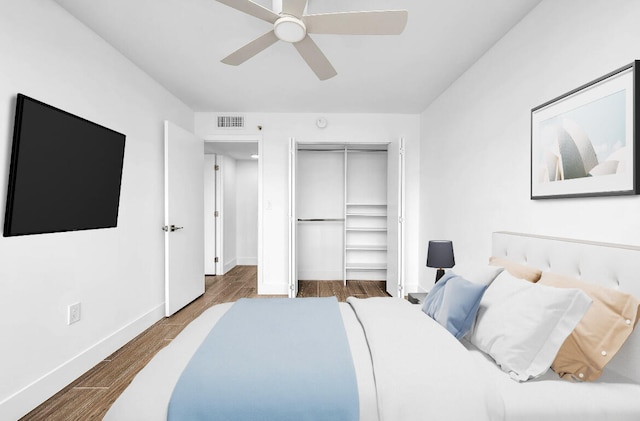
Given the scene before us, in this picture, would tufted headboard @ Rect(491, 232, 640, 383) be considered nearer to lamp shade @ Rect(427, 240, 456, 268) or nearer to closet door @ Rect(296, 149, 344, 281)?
lamp shade @ Rect(427, 240, 456, 268)

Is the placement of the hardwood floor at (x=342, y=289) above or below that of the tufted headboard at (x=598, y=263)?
Result: below

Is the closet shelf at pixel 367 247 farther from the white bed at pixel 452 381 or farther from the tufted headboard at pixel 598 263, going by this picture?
the white bed at pixel 452 381

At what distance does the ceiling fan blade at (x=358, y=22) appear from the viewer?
1763 millimetres

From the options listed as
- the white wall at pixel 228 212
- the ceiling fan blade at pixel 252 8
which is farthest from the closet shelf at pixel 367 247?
the ceiling fan blade at pixel 252 8

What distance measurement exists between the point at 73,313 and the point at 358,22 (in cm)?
280

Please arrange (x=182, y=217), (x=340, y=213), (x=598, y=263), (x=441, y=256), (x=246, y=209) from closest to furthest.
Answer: (x=598, y=263), (x=441, y=256), (x=182, y=217), (x=340, y=213), (x=246, y=209)

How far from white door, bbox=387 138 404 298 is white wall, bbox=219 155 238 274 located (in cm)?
311

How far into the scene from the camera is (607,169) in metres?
1.58

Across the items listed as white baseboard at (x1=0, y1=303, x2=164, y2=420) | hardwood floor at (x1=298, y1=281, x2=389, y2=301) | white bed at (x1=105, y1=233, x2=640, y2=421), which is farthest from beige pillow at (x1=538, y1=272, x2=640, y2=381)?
hardwood floor at (x1=298, y1=281, x2=389, y2=301)

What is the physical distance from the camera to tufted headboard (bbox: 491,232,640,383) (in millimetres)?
1357

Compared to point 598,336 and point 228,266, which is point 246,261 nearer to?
point 228,266

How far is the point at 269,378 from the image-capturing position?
1.26 meters

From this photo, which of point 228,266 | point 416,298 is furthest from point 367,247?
point 228,266

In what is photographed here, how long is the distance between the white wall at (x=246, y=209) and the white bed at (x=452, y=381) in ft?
16.5
